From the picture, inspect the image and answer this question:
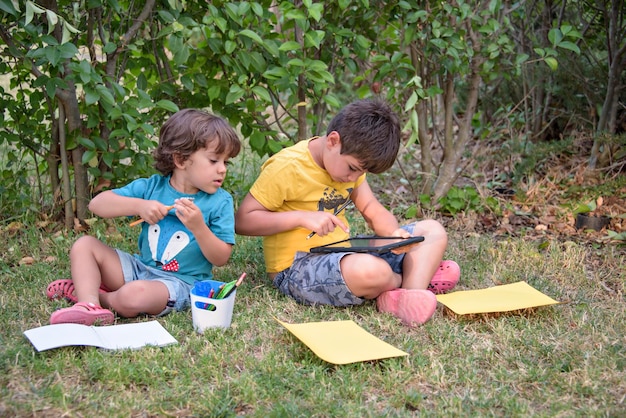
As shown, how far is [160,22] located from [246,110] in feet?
2.20

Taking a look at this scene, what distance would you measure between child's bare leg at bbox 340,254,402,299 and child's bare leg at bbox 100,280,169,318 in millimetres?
663

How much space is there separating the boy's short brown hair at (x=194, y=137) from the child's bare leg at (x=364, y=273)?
60 cm

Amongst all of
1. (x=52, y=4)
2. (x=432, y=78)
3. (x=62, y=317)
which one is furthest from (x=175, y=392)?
(x=432, y=78)

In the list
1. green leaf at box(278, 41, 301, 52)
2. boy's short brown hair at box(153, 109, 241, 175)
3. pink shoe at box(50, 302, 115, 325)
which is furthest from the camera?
green leaf at box(278, 41, 301, 52)

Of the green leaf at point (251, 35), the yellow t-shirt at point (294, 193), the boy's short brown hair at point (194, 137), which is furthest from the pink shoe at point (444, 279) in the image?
the green leaf at point (251, 35)

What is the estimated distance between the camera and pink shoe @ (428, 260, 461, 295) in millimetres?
2805

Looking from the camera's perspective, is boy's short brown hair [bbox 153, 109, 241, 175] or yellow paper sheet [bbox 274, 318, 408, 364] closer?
yellow paper sheet [bbox 274, 318, 408, 364]

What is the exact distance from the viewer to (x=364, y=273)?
2.50m

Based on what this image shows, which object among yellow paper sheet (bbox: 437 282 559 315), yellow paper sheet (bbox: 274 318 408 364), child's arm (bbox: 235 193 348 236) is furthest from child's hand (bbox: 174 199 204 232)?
yellow paper sheet (bbox: 437 282 559 315)

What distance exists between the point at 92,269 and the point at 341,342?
0.95 metres

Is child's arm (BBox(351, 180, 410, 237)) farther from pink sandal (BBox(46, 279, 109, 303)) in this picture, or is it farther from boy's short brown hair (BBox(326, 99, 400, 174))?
pink sandal (BBox(46, 279, 109, 303))

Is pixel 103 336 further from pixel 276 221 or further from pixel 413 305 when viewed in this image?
pixel 413 305

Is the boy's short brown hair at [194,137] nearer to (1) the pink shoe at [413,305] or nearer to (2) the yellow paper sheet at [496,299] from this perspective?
(1) the pink shoe at [413,305]

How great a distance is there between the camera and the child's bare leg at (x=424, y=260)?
8.82 ft
